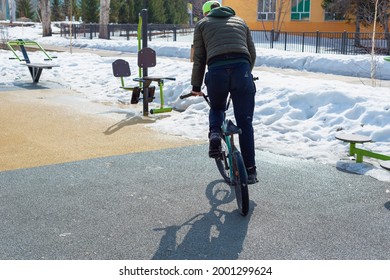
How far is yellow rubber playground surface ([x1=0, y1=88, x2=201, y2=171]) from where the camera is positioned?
7223mm

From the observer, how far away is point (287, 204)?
5.24m

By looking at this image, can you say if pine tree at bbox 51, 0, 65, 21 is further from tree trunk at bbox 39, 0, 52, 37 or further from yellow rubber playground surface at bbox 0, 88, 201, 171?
yellow rubber playground surface at bbox 0, 88, 201, 171

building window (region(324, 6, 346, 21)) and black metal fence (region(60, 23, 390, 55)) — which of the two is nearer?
black metal fence (region(60, 23, 390, 55))

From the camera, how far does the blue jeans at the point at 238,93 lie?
16.6ft

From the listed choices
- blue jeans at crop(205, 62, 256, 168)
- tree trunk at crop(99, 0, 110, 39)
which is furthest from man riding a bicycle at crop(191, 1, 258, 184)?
tree trunk at crop(99, 0, 110, 39)

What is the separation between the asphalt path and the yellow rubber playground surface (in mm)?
636

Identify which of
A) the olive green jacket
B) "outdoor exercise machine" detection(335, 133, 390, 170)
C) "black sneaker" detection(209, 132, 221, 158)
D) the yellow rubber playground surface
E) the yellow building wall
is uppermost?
the yellow building wall

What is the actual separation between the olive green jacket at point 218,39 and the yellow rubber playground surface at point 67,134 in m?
2.46

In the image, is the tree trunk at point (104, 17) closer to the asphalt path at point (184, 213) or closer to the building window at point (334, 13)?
A: the building window at point (334, 13)

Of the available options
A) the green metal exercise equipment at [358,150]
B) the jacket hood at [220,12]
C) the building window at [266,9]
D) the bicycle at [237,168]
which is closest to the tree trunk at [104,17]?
the building window at [266,9]

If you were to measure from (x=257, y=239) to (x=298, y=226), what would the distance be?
48cm

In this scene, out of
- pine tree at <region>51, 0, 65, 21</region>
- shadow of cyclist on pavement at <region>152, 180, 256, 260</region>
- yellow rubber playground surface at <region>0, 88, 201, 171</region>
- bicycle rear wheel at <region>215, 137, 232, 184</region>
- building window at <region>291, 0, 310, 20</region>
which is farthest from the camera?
pine tree at <region>51, 0, 65, 21</region>

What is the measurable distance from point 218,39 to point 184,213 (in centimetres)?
163

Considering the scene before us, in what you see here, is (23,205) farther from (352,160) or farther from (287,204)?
(352,160)
